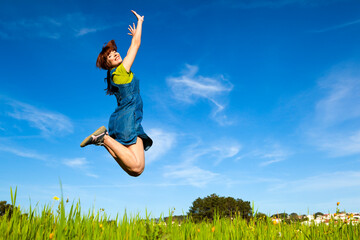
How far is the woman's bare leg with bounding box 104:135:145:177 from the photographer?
5410 mm

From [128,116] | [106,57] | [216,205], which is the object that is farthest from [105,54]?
[216,205]

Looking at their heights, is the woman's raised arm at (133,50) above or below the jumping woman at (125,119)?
above

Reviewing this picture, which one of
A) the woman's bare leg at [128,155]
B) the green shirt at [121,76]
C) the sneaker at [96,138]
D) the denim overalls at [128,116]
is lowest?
the woman's bare leg at [128,155]

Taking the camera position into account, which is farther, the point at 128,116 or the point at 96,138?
the point at 128,116

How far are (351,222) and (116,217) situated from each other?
424 cm

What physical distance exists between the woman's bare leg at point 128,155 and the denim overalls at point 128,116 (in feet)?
0.66

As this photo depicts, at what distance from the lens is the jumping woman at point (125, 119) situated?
5.44m

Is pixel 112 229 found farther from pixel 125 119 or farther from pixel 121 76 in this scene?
pixel 121 76

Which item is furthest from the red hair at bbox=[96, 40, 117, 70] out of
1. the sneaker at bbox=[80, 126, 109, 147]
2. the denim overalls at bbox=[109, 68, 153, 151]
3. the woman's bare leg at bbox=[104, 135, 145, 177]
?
the woman's bare leg at bbox=[104, 135, 145, 177]

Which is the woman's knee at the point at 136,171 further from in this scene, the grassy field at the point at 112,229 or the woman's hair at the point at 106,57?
the woman's hair at the point at 106,57

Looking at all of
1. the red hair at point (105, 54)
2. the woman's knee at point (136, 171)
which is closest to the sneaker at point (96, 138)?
the woman's knee at point (136, 171)

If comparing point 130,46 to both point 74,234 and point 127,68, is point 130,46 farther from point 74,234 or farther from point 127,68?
point 74,234

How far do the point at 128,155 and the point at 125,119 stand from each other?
730 millimetres

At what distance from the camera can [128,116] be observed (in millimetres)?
5781
